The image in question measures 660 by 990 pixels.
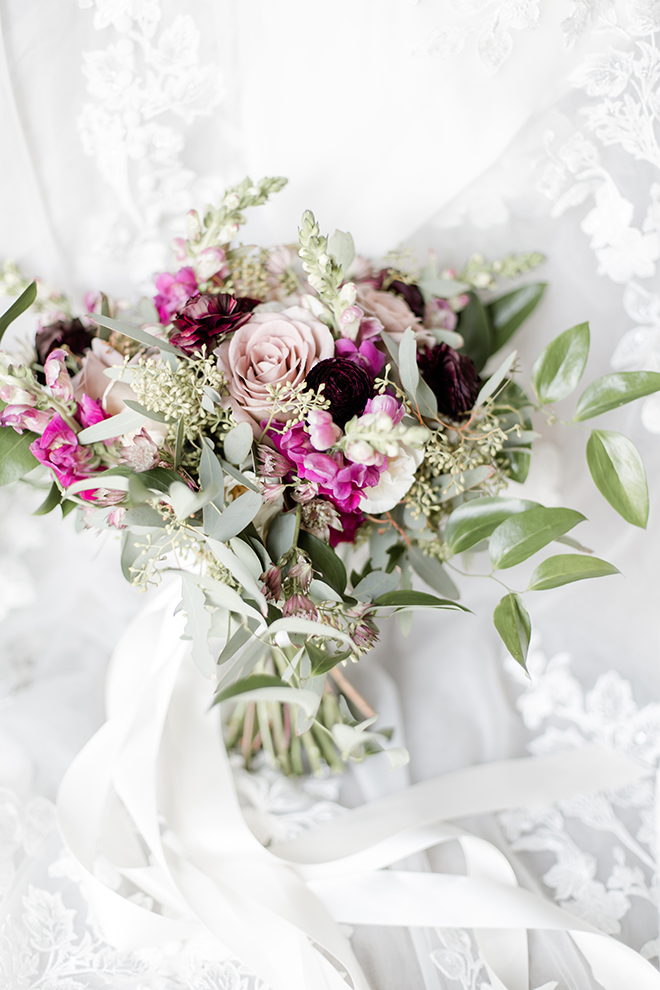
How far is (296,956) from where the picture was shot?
2.44ft

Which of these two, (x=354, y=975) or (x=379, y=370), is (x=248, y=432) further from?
(x=354, y=975)

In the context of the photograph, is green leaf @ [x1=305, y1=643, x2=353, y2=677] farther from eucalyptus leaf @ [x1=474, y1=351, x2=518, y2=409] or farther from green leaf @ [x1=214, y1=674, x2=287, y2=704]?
eucalyptus leaf @ [x1=474, y1=351, x2=518, y2=409]

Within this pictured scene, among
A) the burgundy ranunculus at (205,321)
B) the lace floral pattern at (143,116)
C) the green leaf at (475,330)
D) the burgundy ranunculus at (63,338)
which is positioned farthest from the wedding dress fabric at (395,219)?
the burgundy ranunculus at (205,321)

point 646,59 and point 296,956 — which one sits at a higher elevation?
point 646,59

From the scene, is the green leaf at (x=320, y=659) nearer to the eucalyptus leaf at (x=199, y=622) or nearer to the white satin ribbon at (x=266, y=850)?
the eucalyptus leaf at (x=199, y=622)

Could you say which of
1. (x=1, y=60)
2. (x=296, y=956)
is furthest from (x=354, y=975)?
(x=1, y=60)

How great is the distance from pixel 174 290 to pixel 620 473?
1.84 ft

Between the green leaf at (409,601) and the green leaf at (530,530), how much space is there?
0.26 feet

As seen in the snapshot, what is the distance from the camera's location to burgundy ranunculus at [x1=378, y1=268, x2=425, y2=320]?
32.2 inches

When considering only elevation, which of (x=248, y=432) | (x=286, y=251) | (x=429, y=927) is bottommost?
(x=429, y=927)

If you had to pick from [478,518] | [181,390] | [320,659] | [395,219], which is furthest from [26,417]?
[395,219]

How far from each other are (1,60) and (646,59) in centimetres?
80

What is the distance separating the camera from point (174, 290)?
74cm

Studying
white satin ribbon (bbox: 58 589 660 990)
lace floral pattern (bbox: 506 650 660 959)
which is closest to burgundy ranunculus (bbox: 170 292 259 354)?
white satin ribbon (bbox: 58 589 660 990)
